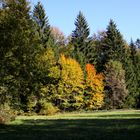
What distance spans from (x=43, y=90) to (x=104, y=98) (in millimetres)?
17016

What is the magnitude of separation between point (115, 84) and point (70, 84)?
39.4ft

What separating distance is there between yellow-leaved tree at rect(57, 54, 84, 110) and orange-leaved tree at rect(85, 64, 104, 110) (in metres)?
2.60

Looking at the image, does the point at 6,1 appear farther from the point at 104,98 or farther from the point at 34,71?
the point at 104,98

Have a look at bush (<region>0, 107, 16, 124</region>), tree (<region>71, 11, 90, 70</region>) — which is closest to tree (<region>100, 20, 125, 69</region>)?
tree (<region>71, 11, 90, 70</region>)

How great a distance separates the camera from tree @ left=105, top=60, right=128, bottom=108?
82188mm

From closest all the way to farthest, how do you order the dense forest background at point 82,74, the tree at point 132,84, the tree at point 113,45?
the dense forest background at point 82,74, the tree at point 132,84, the tree at point 113,45

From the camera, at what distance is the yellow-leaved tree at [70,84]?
2892 inches

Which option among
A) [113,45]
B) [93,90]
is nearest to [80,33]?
[113,45]

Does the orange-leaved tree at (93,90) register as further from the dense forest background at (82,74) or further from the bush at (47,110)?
the bush at (47,110)

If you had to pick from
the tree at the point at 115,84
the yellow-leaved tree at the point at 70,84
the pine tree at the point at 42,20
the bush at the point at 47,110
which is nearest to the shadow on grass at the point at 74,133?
the bush at the point at 47,110

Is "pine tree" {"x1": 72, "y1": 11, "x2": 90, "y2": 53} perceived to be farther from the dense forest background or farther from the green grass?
the green grass

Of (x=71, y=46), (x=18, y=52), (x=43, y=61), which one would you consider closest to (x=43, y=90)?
(x=71, y=46)

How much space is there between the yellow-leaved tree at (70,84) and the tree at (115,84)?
26.0 ft

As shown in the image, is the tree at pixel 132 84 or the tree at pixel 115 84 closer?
the tree at pixel 115 84
